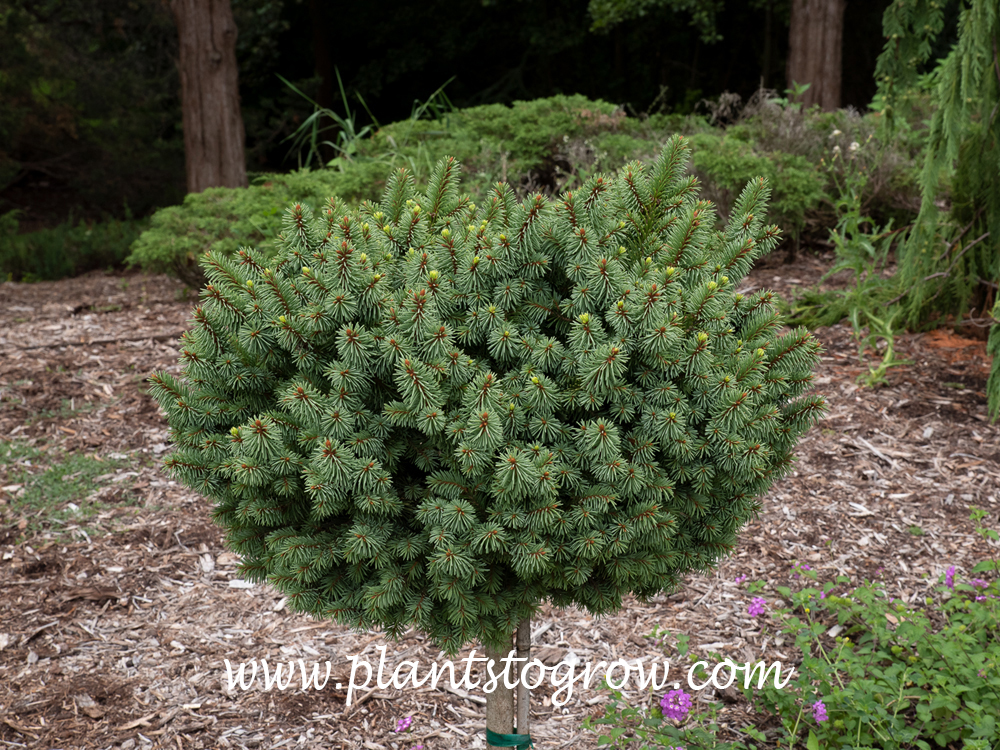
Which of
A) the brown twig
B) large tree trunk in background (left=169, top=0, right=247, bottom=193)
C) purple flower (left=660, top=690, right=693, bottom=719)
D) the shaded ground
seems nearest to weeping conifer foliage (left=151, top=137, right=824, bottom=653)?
purple flower (left=660, top=690, right=693, bottom=719)

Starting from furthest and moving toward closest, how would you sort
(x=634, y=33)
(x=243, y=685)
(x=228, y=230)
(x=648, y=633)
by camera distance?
(x=634, y=33)
(x=228, y=230)
(x=648, y=633)
(x=243, y=685)

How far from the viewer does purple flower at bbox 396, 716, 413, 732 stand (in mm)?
2701

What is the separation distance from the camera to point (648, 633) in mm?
3246

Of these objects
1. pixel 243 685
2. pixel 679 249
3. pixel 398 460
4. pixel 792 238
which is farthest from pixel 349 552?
pixel 792 238

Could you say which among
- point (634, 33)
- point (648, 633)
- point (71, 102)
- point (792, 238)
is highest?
point (634, 33)

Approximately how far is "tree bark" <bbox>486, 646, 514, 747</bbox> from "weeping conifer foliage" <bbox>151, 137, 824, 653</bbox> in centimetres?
34

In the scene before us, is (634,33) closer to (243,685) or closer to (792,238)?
(792,238)

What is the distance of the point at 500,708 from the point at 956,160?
4.13 metres

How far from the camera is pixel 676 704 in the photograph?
2666mm

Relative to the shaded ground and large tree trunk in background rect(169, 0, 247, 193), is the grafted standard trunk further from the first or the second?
large tree trunk in background rect(169, 0, 247, 193)

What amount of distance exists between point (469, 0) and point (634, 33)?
10.3 ft

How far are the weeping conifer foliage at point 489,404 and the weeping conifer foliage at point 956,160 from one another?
9.66 ft

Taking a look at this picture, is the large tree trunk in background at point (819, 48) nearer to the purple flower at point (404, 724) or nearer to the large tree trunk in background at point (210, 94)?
the large tree trunk in background at point (210, 94)

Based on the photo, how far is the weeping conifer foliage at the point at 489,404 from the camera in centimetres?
173
